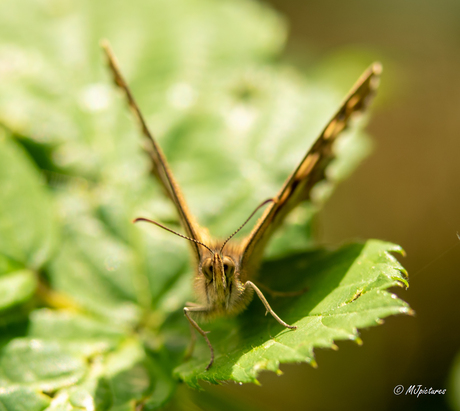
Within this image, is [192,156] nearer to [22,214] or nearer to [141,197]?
[141,197]

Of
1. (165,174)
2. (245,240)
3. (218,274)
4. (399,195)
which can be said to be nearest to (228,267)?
(218,274)

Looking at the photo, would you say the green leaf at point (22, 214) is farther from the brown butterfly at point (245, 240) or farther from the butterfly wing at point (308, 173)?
the butterfly wing at point (308, 173)

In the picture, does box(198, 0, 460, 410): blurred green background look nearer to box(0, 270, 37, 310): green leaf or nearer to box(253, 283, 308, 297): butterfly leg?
box(253, 283, 308, 297): butterfly leg

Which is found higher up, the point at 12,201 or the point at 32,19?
the point at 32,19

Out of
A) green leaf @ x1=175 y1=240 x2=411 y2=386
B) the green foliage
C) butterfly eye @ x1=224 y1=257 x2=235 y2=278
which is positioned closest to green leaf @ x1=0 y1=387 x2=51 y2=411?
the green foliage

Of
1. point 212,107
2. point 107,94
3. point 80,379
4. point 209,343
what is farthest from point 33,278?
point 212,107

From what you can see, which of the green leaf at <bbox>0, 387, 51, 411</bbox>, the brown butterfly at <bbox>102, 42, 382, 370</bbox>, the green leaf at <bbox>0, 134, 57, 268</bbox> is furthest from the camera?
the green leaf at <bbox>0, 134, 57, 268</bbox>

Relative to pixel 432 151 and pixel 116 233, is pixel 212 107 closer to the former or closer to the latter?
pixel 116 233
